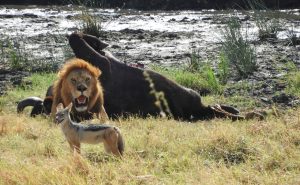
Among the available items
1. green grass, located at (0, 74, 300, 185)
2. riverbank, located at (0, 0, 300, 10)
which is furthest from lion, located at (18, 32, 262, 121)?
riverbank, located at (0, 0, 300, 10)

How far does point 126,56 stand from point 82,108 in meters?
8.22

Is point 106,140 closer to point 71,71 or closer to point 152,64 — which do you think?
point 71,71

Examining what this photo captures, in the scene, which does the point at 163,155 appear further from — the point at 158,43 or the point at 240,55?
the point at 158,43

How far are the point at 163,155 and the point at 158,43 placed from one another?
41.0ft

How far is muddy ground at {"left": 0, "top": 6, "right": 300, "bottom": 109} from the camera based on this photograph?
40.5ft

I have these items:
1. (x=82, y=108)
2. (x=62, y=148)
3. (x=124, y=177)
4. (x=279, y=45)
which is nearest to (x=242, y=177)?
(x=124, y=177)

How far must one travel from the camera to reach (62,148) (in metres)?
6.73

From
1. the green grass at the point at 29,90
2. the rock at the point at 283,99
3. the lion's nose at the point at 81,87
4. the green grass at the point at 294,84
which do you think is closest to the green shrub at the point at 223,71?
the green grass at the point at 294,84

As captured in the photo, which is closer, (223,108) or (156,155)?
(156,155)

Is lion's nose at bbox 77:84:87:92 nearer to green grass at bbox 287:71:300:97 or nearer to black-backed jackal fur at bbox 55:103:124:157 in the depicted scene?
black-backed jackal fur at bbox 55:103:124:157

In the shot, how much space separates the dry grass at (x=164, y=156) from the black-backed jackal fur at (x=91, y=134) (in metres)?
0.13

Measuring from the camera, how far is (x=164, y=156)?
632 centimetres

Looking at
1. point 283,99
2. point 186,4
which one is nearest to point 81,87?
point 283,99

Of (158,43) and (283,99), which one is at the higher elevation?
(283,99)
